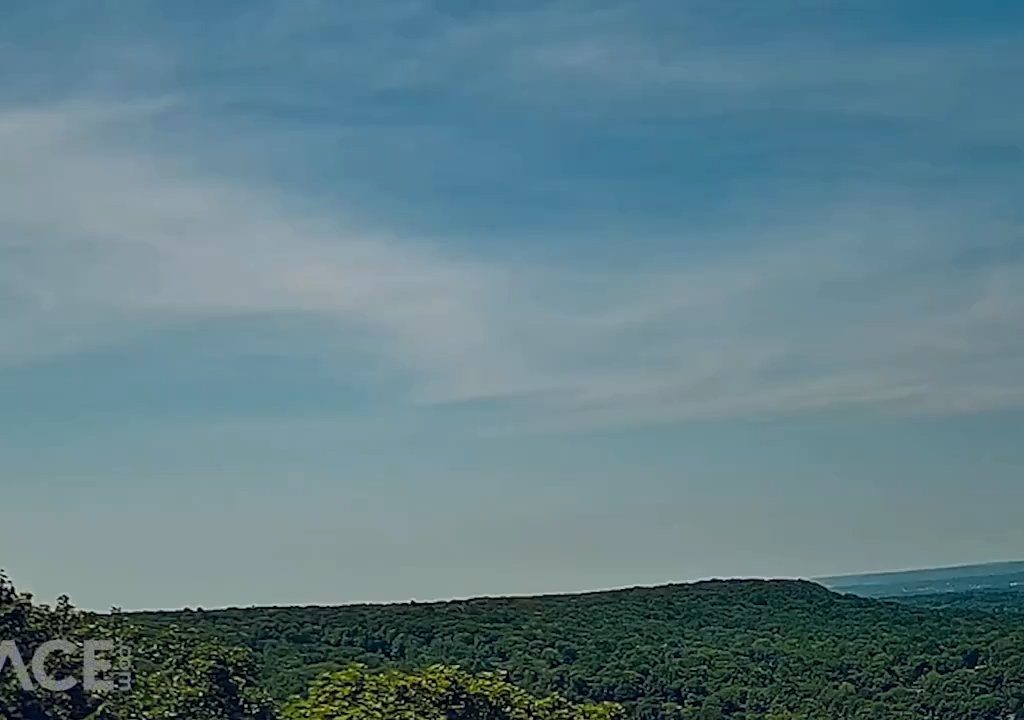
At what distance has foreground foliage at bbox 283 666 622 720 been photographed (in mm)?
21594

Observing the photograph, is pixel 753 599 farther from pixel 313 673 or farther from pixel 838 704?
pixel 313 673

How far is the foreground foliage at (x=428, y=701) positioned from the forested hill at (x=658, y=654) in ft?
93.5

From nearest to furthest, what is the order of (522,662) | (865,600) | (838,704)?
(838,704) → (522,662) → (865,600)

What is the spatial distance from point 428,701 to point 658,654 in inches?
2301

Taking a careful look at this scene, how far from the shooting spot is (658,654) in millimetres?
78375

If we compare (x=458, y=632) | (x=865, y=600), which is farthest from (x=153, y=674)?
(x=865, y=600)

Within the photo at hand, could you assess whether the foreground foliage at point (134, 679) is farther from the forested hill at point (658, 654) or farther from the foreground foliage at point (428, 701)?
the forested hill at point (658, 654)

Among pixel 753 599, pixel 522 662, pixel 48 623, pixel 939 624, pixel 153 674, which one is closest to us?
pixel 48 623

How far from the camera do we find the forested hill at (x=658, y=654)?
6756cm

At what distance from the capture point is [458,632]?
78812 millimetres

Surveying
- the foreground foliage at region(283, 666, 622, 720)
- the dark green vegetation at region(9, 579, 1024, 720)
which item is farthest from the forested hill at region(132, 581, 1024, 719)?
the foreground foliage at region(283, 666, 622, 720)

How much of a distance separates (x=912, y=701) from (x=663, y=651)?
48.2 ft

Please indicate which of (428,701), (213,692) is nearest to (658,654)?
(213,692)

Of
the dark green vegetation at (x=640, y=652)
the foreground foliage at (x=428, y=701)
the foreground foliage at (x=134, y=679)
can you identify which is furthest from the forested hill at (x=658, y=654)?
the foreground foliage at (x=428, y=701)
